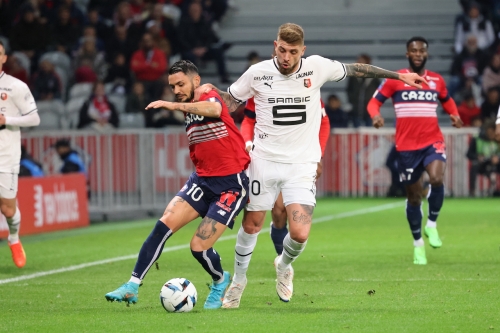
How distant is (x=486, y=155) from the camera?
21.1 m

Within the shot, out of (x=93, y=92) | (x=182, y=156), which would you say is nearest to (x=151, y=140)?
(x=182, y=156)

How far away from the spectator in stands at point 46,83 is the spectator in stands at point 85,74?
0.89 metres

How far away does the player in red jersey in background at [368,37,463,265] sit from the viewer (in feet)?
38.1

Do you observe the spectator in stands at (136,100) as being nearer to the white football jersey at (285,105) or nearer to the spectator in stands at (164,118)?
the spectator in stands at (164,118)

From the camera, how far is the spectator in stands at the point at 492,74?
2347 centimetres

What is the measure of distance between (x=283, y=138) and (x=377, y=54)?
18.1m

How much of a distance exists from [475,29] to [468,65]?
1.18 meters

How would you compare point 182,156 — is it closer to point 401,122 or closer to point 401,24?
point 401,122

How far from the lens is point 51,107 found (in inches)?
882

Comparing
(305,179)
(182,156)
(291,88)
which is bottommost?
(182,156)

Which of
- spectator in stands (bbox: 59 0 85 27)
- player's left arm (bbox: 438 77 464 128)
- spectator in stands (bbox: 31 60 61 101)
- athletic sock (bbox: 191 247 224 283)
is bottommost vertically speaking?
athletic sock (bbox: 191 247 224 283)

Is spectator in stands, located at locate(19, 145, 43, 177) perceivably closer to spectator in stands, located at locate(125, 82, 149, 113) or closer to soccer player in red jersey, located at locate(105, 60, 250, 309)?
spectator in stands, located at locate(125, 82, 149, 113)

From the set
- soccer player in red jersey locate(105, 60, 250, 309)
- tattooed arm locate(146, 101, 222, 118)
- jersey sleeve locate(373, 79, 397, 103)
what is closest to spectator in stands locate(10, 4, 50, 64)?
jersey sleeve locate(373, 79, 397, 103)

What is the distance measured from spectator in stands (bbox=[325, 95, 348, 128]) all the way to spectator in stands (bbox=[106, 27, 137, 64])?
537 cm
